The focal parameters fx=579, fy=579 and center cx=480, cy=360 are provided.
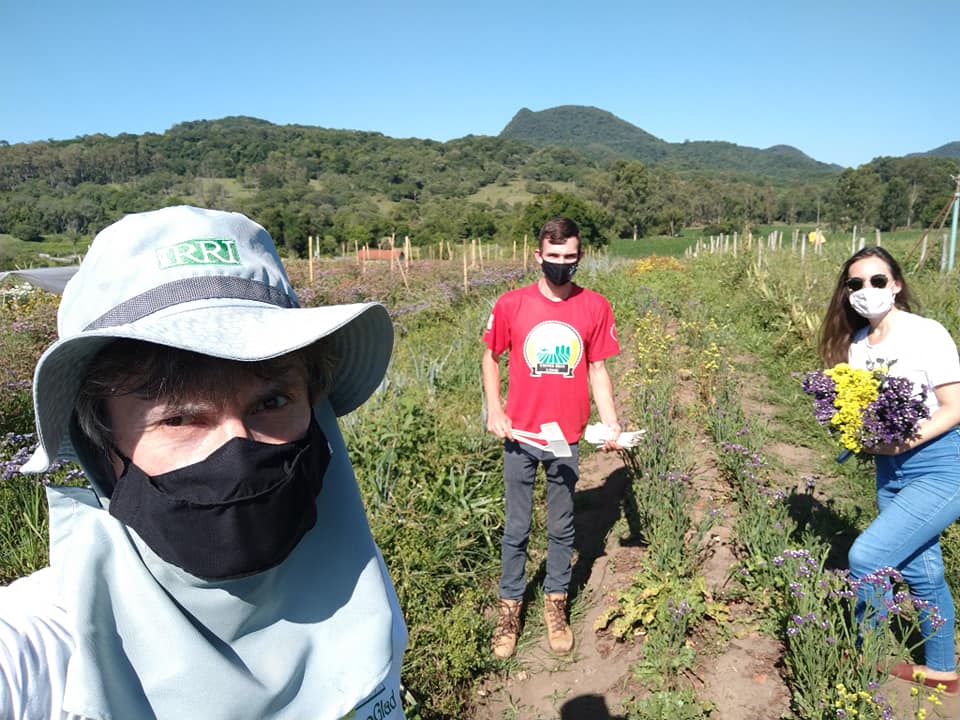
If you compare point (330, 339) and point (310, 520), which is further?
point (330, 339)

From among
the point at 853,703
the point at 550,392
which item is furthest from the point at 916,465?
the point at 550,392

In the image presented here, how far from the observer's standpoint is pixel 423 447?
403 cm

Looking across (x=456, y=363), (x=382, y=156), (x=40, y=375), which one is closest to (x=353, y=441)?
(x=456, y=363)

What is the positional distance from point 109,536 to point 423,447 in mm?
3274

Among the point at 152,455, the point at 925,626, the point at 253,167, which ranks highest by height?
the point at 253,167

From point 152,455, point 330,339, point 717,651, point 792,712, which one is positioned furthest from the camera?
point 717,651

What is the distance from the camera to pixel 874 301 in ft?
8.77

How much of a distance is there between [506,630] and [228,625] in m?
2.53

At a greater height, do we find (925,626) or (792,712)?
(925,626)

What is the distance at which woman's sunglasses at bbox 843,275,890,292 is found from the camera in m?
2.67

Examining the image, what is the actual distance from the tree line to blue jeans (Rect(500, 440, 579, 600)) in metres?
37.0

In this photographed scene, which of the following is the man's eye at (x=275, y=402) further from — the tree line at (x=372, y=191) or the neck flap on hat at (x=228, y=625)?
the tree line at (x=372, y=191)

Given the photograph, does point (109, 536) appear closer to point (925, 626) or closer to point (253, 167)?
point (925, 626)

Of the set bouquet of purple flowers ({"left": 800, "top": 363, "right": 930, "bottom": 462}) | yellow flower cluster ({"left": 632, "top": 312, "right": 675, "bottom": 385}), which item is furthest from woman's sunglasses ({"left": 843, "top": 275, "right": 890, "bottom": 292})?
yellow flower cluster ({"left": 632, "top": 312, "right": 675, "bottom": 385})
